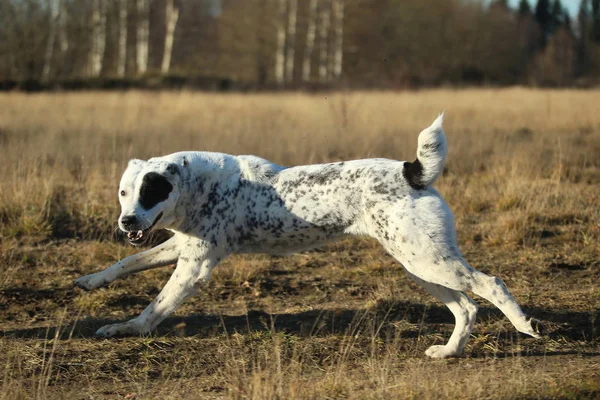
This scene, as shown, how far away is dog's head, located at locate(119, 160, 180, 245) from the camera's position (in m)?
4.95

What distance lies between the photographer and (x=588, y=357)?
4.91 m

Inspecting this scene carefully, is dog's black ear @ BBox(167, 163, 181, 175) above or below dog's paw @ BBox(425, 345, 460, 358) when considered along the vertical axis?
above

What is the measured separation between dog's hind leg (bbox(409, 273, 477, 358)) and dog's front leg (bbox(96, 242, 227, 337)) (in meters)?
1.49

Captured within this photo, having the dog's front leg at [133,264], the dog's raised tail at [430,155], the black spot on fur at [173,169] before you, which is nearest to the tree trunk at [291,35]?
the dog's front leg at [133,264]

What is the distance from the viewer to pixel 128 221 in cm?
489

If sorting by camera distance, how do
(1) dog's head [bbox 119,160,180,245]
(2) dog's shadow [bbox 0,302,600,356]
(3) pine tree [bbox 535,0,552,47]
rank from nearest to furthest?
(1) dog's head [bbox 119,160,180,245]
(2) dog's shadow [bbox 0,302,600,356]
(3) pine tree [bbox 535,0,552,47]

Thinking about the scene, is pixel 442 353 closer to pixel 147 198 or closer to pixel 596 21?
pixel 147 198

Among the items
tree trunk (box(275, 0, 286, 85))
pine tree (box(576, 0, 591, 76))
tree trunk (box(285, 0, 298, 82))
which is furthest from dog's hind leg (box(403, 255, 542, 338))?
pine tree (box(576, 0, 591, 76))

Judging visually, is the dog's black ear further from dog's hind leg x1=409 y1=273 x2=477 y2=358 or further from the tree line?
the tree line

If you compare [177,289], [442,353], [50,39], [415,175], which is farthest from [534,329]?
[50,39]

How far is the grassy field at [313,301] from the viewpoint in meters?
4.49

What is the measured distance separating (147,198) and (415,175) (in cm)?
168

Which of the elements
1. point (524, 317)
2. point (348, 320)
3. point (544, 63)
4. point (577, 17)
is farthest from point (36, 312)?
point (577, 17)

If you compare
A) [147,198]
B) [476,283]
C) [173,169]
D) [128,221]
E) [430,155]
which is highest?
[430,155]
